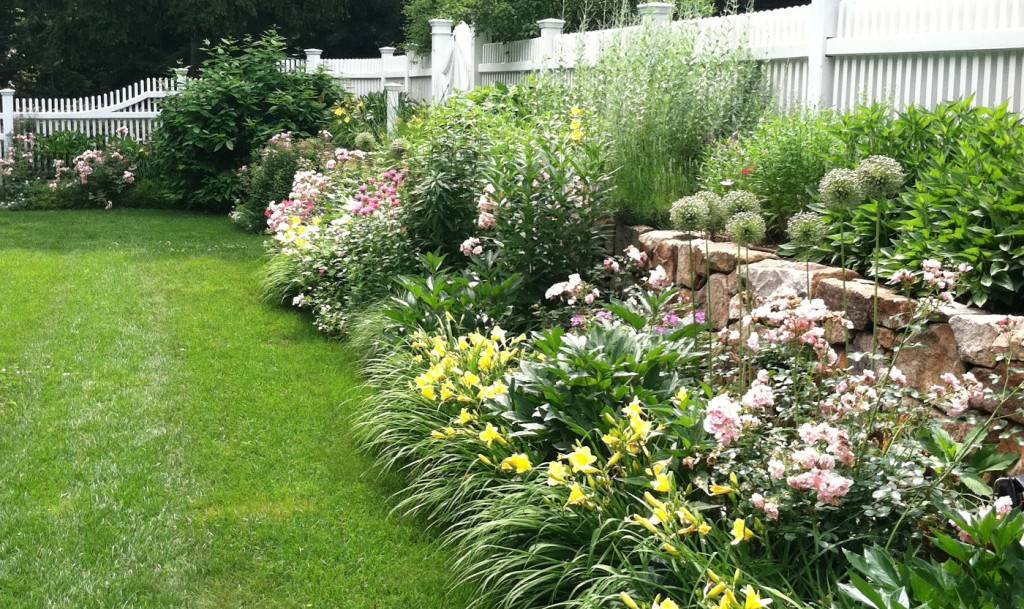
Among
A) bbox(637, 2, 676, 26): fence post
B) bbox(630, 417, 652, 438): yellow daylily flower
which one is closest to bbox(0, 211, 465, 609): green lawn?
bbox(630, 417, 652, 438): yellow daylily flower

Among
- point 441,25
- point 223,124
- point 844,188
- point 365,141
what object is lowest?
point 844,188

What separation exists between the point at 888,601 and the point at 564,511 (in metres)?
1.26

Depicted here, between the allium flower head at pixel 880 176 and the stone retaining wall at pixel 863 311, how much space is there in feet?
1.06

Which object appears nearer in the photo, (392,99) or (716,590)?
(716,590)

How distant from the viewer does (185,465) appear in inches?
187

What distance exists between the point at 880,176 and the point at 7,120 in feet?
48.1

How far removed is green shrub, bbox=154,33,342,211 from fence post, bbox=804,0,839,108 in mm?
8449

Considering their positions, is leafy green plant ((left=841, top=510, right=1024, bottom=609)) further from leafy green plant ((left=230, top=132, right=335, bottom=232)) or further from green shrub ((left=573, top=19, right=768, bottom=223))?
leafy green plant ((left=230, top=132, right=335, bottom=232))

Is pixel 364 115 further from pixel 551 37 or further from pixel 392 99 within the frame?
pixel 551 37

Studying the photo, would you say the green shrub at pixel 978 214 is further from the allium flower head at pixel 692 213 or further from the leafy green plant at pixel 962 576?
the leafy green plant at pixel 962 576

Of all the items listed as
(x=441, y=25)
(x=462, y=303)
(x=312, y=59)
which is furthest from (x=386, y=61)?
(x=462, y=303)

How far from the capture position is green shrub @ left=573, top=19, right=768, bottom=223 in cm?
627

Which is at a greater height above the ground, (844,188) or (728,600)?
(844,188)

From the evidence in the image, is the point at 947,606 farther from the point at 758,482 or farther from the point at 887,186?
the point at 887,186
